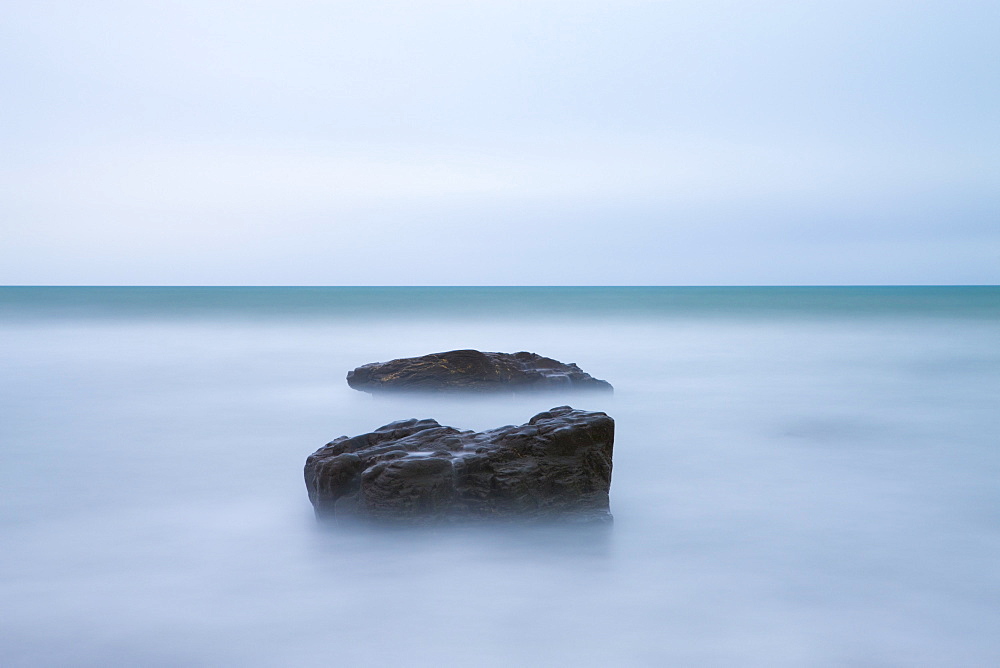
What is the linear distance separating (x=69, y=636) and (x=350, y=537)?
188cm

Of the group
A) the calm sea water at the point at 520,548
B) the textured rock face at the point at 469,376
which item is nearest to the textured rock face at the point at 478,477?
the calm sea water at the point at 520,548

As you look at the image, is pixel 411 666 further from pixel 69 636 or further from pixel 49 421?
pixel 49 421

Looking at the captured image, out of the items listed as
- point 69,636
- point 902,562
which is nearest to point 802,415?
point 902,562

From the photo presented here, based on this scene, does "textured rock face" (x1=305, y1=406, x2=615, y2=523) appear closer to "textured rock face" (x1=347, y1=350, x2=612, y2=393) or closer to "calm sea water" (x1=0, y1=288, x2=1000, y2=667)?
→ "calm sea water" (x1=0, y1=288, x2=1000, y2=667)

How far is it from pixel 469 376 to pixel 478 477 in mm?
6963

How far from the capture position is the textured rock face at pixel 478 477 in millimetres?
5867

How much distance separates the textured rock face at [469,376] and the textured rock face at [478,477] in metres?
6.46

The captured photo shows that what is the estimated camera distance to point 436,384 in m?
12.9

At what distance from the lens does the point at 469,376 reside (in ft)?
42.4

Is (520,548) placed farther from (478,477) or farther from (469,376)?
(469,376)

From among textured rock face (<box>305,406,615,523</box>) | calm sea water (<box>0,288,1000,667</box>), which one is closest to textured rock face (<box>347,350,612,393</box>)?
calm sea water (<box>0,288,1000,667</box>)

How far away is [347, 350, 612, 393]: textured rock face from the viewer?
12867mm

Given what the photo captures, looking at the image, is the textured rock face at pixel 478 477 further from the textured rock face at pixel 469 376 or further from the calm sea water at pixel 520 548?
the textured rock face at pixel 469 376

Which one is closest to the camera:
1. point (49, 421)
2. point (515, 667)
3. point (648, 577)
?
point (515, 667)
